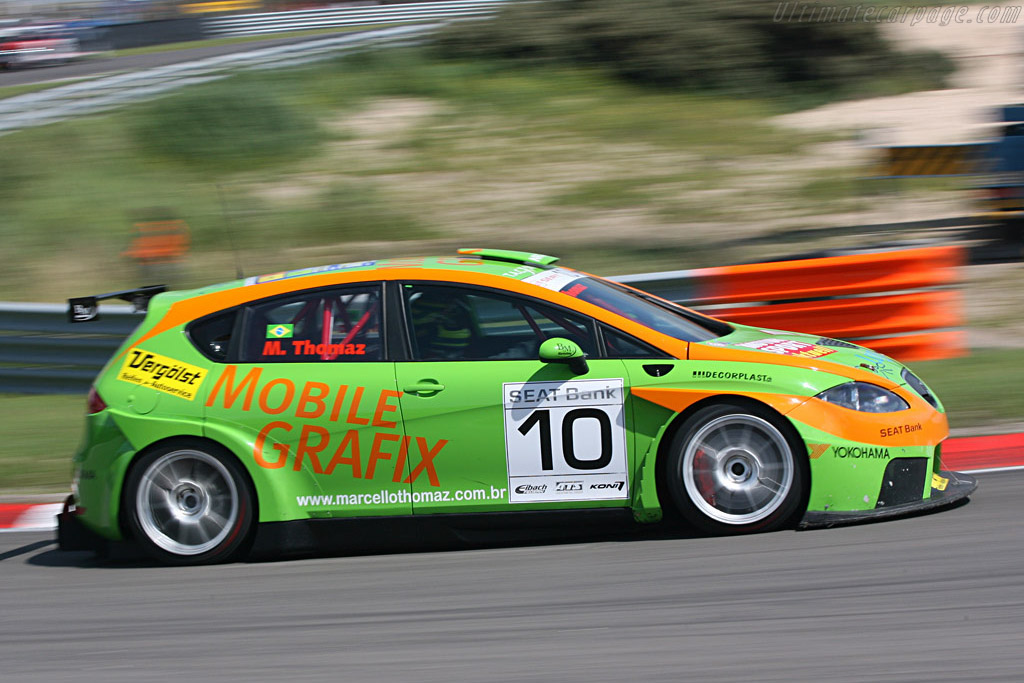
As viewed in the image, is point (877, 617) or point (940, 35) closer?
point (877, 617)

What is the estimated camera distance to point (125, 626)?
484cm

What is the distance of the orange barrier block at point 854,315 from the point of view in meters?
8.83

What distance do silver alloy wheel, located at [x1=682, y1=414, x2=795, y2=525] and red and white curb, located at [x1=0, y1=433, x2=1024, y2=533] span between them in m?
1.60

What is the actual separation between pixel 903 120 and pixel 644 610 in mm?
16694

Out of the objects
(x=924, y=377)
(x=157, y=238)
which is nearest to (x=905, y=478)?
(x=924, y=377)

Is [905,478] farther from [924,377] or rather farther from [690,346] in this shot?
[924,377]

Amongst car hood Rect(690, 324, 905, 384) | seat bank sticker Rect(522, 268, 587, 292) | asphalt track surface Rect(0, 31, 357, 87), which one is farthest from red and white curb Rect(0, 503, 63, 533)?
asphalt track surface Rect(0, 31, 357, 87)

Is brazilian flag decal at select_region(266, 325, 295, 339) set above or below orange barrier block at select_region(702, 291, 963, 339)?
above

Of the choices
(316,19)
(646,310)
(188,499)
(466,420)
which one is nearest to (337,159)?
(646,310)

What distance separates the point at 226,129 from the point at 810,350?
14950 mm

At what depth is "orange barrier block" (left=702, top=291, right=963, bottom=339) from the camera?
883cm

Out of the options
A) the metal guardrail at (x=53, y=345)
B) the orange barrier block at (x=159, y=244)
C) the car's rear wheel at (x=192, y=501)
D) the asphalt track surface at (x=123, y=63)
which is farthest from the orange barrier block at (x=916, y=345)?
the asphalt track surface at (x=123, y=63)

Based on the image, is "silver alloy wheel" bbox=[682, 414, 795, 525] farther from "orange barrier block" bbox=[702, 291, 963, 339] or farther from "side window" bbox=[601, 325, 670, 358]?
"orange barrier block" bbox=[702, 291, 963, 339]

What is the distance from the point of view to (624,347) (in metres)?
5.40
